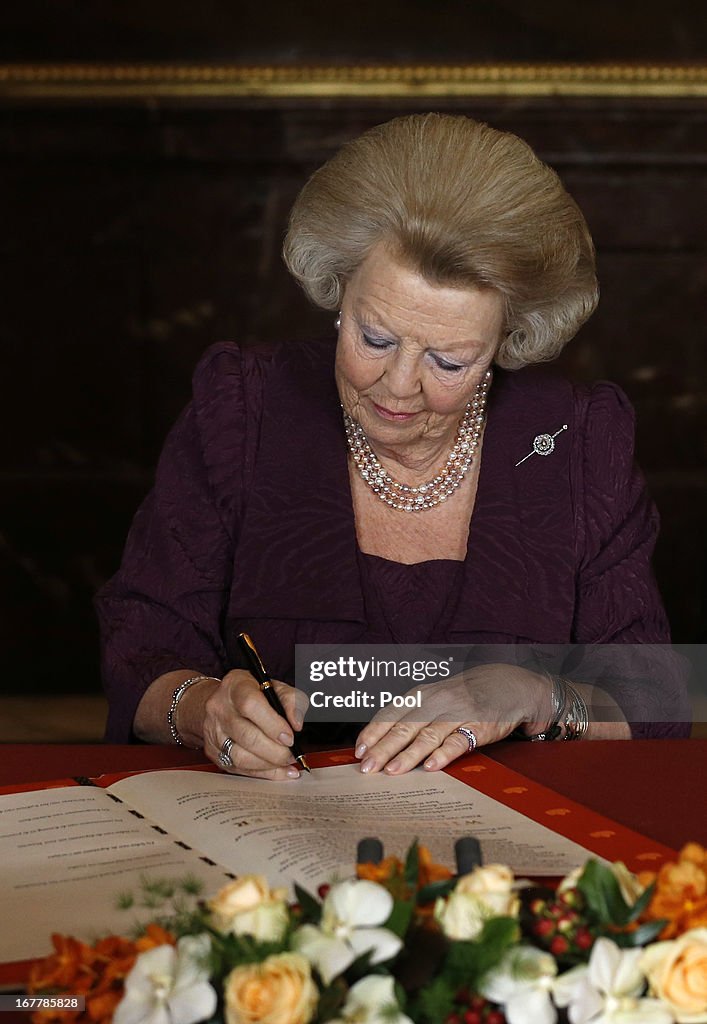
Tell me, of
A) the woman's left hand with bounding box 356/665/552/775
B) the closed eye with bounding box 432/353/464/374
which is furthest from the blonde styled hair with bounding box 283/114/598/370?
the woman's left hand with bounding box 356/665/552/775

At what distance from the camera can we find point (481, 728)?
1544 millimetres

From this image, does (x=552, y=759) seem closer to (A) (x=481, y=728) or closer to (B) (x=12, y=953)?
(A) (x=481, y=728)

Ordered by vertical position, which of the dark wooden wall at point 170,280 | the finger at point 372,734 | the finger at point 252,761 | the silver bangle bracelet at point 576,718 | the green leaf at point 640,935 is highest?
the dark wooden wall at point 170,280

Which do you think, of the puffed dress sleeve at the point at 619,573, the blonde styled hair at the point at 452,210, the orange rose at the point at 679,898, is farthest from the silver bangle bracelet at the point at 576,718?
the orange rose at the point at 679,898

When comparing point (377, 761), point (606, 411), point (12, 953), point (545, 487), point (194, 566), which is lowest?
point (12, 953)

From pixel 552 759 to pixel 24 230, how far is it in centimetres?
294

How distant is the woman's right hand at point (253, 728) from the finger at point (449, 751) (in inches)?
6.1

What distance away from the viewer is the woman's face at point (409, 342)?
1847 millimetres

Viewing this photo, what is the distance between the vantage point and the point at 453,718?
1536mm

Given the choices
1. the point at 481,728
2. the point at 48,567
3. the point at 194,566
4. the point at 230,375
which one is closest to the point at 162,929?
the point at 481,728

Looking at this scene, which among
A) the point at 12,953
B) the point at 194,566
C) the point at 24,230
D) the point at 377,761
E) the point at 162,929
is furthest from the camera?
the point at 24,230

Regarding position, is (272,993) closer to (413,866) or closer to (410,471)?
(413,866)

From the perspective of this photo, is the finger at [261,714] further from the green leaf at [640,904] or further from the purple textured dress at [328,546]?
the green leaf at [640,904]

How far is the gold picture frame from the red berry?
3513 millimetres
